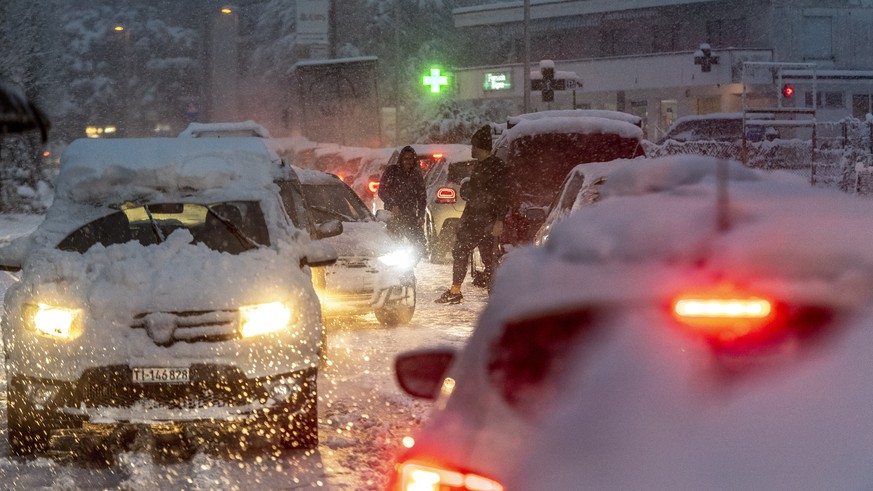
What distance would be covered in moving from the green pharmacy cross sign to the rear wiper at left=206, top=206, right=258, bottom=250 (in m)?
30.6

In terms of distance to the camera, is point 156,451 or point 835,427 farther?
point 156,451

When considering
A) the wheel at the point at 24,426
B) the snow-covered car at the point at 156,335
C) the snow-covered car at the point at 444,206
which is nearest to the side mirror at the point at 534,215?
the snow-covered car at the point at 156,335

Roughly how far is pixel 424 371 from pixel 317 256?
475 cm

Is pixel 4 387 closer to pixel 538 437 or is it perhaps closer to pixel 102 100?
pixel 538 437

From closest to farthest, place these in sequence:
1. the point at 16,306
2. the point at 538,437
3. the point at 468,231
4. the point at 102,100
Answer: the point at 538,437, the point at 16,306, the point at 468,231, the point at 102,100

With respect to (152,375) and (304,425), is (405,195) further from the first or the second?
(152,375)

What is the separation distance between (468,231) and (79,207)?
717 cm

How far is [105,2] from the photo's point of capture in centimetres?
8125

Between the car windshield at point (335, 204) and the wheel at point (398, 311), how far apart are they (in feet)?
3.07

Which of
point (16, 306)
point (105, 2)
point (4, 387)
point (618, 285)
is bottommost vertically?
point (4, 387)

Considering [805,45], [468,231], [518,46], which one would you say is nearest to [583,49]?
[518,46]

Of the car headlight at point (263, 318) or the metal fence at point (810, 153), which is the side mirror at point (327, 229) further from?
the metal fence at point (810, 153)

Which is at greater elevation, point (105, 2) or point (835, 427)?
→ point (105, 2)

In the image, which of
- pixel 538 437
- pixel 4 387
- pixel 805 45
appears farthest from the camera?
pixel 805 45
